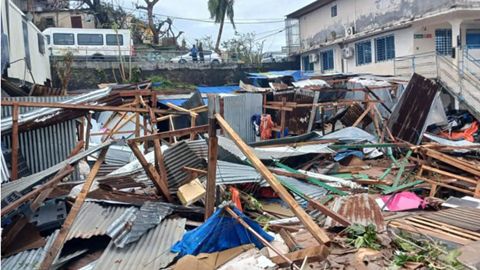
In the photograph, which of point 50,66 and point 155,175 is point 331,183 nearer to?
point 155,175

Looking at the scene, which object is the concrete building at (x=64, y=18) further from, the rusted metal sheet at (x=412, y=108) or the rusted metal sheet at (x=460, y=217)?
the rusted metal sheet at (x=460, y=217)

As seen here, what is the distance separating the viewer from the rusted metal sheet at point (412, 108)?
1166cm

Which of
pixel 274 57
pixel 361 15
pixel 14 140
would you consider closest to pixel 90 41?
pixel 274 57

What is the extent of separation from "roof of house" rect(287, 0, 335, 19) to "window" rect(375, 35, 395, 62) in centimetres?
513

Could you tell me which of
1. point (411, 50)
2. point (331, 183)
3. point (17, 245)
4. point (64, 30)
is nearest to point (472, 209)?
point (331, 183)

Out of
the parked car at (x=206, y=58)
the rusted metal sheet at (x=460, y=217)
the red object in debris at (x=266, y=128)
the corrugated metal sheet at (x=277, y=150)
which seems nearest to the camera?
the rusted metal sheet at (x=460, y=217)

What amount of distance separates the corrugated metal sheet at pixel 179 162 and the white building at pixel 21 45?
663 centimetres

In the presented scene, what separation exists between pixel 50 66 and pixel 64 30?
4.45 meters

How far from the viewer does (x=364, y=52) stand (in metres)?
24.3

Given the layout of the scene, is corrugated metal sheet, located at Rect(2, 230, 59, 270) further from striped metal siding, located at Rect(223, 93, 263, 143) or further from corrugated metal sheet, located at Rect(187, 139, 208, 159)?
striped metal siding, located at Rect(223, 93, 263, 143)

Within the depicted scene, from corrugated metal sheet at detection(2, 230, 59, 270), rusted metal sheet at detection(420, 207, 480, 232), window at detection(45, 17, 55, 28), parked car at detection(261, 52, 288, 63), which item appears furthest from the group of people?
corrugated metal sheet at detection(2, 230, 59, 270)

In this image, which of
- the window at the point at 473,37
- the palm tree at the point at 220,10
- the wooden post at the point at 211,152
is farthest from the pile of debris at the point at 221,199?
the palm tree at the point at 220,10

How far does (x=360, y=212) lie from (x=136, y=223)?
256cm

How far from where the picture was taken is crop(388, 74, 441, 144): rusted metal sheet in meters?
→ 11.7
